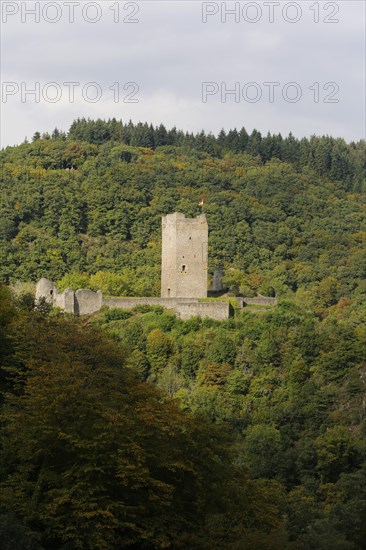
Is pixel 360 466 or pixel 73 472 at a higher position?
pixel 73 472

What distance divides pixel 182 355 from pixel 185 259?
188 inches

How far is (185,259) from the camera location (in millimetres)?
67688

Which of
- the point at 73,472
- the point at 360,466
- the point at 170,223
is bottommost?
the point at 360,466

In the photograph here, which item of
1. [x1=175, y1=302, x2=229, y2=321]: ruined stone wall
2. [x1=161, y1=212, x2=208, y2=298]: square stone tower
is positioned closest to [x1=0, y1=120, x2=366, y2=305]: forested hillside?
[x1=161, y1=212, x2=208, y2=298]: square stone tower

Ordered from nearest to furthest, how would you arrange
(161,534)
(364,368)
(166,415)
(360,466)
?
(161,534)
(166,415)
(360,466)
(364,368)

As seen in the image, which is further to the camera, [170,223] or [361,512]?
[170,223]

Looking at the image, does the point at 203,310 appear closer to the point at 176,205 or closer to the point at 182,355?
the point at 182,355

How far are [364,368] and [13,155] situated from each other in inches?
2328

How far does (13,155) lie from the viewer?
4766 inches

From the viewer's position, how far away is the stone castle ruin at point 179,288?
66312mm

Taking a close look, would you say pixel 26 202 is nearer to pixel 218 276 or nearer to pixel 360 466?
pixel 218 276

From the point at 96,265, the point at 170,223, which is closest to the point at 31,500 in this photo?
the point at 170,223

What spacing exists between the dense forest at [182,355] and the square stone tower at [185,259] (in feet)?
6.75

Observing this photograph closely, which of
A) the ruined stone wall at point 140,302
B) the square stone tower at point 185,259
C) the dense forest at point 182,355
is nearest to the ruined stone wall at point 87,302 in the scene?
the ruined stone wall at point 140,302
